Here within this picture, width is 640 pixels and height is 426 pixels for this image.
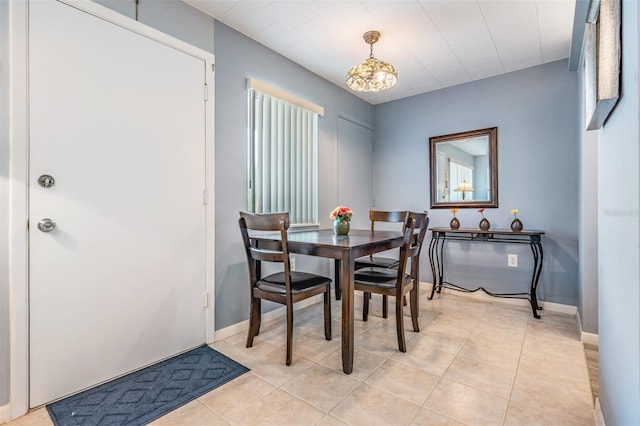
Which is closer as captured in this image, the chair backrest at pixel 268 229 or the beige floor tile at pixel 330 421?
the beige floor tile at pixel 330 421

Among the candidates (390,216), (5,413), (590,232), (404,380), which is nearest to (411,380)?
(404,380)

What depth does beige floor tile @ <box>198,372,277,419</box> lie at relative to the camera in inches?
57.7

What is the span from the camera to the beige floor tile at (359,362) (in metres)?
1.77

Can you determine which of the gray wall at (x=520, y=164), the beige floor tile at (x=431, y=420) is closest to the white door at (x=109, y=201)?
the beige floor tile at (x=431, y=420)

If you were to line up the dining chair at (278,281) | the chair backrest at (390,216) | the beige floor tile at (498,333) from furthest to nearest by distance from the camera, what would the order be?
the chair backrest at (390,216)
the beige floor tile at (498,333)
the dining chair at (278,281)

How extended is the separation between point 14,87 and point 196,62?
102 cm

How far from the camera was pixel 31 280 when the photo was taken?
1459mm

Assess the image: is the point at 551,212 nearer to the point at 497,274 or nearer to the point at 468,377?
the point at 497,274

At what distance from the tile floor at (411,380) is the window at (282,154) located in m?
1.09

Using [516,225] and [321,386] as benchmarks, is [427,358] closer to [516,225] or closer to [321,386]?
[321,386]

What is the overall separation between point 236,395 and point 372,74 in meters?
2.35

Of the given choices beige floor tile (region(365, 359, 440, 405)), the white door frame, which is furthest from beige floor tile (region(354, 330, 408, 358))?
the white door frame

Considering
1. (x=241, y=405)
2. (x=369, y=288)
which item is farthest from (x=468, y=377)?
(x=241, y=405)

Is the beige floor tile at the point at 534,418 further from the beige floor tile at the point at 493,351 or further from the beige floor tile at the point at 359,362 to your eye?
the beige floor tile at the point at 359,362
